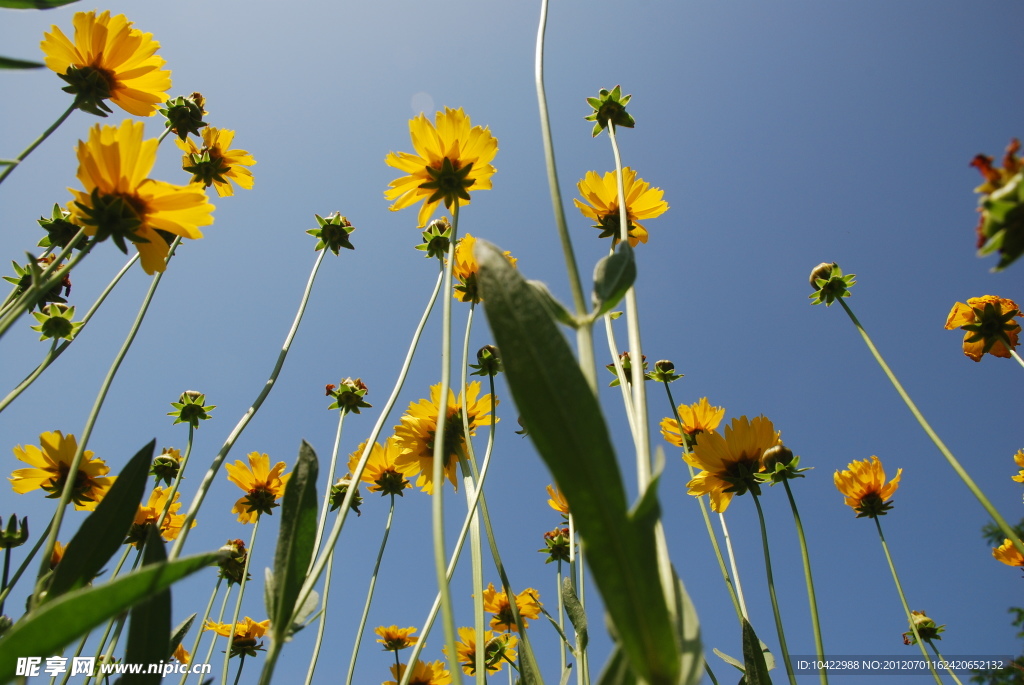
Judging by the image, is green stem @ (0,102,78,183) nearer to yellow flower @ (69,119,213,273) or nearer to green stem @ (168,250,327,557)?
yellow flower @ (69,119,213,273)

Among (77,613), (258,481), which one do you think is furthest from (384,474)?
(77,613)

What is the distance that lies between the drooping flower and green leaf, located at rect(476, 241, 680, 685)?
6.83 ft

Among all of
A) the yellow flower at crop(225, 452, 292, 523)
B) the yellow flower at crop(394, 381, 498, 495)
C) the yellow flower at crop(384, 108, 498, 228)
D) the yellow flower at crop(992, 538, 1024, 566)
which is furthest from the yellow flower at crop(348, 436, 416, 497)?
the yellow flower at crop(992, 538, 1024, 566)

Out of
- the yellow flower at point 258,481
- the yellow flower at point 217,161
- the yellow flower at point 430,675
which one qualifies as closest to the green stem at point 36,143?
the yellow flower at point 217,161

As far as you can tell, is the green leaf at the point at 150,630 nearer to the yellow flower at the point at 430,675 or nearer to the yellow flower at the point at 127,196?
the yellow flower at the point at 127,196

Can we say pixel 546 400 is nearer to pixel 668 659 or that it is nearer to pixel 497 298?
pixel 497 298

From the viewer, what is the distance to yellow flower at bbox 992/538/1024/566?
2289mm

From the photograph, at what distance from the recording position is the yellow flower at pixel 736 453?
58.5 inches

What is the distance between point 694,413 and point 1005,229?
1987 mm

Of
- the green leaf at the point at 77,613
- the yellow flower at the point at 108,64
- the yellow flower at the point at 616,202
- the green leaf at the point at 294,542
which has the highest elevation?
the yellow flower at the point at 108,64

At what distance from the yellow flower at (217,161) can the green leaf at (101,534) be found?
3.93ft

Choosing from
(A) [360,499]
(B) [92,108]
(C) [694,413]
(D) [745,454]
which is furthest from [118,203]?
(C) [694,413]

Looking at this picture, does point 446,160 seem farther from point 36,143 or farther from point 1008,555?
point 1008,555

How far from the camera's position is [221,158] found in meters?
1.80
